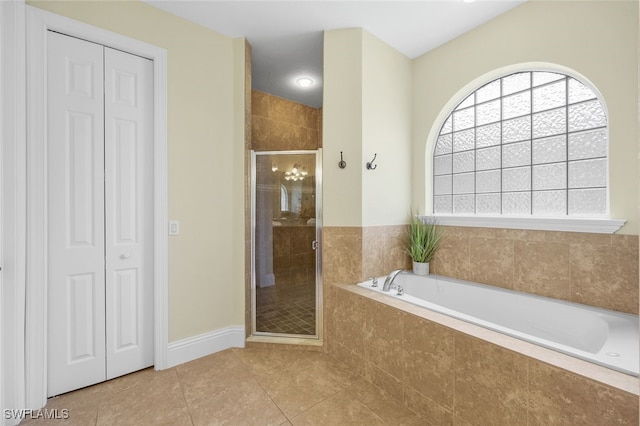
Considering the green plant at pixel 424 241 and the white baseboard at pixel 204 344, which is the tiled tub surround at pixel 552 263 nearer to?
the green plant at pixel 424 241

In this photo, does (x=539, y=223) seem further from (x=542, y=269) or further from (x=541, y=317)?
(x=541, y=317)

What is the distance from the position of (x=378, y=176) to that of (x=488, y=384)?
63.1 inches

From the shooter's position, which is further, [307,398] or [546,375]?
[307,398]

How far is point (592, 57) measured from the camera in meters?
1.72

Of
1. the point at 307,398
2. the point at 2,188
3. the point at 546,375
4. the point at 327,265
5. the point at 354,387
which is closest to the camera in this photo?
the point at 546,375

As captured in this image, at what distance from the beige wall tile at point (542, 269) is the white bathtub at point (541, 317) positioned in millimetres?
62

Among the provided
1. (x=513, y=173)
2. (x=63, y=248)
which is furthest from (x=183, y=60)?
(x=513, y=173)

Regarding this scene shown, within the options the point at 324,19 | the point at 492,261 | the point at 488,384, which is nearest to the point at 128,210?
the point at 324,19

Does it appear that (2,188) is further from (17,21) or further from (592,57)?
(592,57)

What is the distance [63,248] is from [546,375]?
2655mm

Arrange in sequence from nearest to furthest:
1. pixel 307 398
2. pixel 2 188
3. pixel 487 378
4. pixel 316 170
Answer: pixel 487 378
pixel 2 188
pixel 307 398
pixel 316 170

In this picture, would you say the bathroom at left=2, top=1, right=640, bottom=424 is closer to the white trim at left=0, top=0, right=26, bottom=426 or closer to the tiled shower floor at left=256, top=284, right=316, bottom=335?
the tiled shower floor at left=256, top=284, right=316, bottom=335

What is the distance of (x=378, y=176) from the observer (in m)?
2.38

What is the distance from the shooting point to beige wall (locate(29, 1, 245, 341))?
2.06 metres
